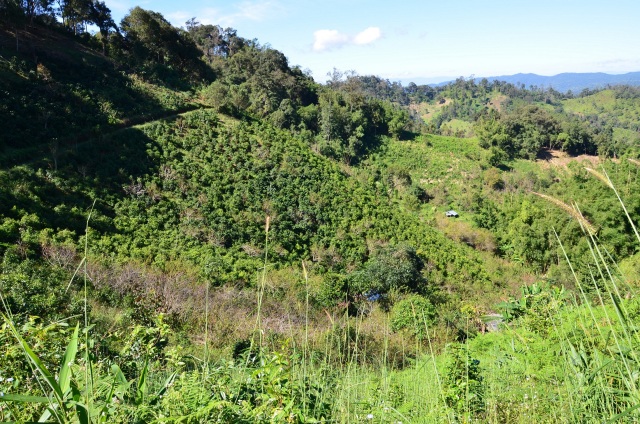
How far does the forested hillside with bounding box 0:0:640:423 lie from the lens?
61.5 inches

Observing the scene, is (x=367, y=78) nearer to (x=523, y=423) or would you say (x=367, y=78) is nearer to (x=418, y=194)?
(x=418, y=194)

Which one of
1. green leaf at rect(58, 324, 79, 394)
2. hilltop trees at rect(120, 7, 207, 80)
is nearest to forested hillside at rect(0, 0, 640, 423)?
green leaf at rect(58, 324, 79, 394)

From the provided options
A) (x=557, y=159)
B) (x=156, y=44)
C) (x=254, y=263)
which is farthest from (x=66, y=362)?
(x=557, y=159)

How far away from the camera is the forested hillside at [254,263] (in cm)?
156

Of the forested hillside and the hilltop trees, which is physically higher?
the hilltop trees

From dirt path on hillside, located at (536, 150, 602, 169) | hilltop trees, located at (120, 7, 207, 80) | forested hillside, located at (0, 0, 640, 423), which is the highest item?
hilltop trees, located at (120, 7, 207, 80)

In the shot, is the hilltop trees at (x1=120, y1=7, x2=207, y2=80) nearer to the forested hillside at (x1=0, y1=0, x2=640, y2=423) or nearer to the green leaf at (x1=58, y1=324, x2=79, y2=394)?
the forested hillside at (x1=0, y1=0, x2=640, y2=423)

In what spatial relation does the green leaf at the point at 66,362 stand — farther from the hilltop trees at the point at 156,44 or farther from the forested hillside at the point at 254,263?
the hilltop trees at the point at 156,44

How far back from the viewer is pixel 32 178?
10.6 metres

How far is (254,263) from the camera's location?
11953 mm

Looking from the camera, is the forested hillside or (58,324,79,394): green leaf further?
the forested hillside

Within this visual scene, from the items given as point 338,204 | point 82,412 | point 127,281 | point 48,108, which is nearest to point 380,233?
point 338,204

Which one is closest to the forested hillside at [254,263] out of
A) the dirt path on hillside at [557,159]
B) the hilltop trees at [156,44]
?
the hilltop trees at [156,44]

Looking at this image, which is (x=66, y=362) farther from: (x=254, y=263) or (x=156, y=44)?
(x=156, y=44)
